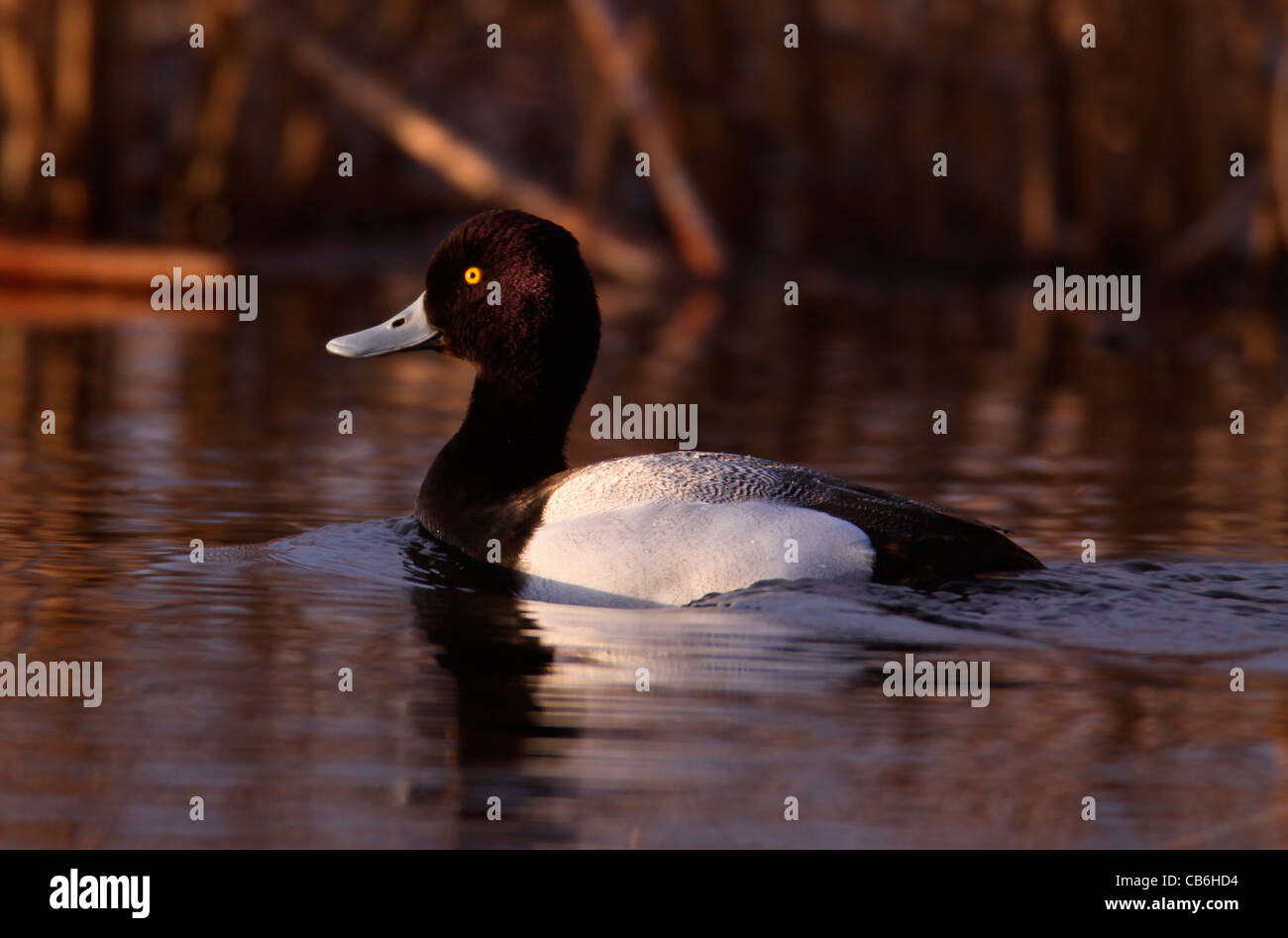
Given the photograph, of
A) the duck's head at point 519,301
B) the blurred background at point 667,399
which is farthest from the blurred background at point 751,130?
the duck's head at point 519,301

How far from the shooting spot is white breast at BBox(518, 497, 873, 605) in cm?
666

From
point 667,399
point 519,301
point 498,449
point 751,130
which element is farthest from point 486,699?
point 751,130

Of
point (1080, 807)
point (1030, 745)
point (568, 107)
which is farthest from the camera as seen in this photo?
point (568, 107)

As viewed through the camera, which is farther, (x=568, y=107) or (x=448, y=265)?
(x=568, y=107)

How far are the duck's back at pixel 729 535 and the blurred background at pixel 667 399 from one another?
0.14 metres

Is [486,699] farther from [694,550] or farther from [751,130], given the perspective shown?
[751,130]

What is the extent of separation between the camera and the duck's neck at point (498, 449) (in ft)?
25.4

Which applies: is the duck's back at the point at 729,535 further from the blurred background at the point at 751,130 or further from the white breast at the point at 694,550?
the blurred background at the point at 751,130

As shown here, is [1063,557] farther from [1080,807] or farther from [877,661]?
[1080,807]

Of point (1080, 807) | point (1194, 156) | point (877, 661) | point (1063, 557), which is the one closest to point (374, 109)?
point (1194, 156)

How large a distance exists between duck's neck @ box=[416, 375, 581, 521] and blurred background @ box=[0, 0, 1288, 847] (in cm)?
25

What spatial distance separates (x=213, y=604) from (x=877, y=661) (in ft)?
6.85
